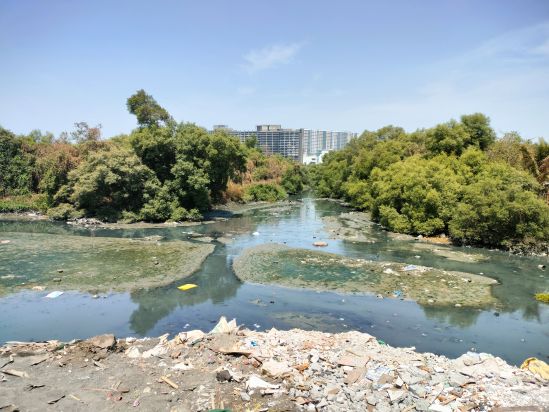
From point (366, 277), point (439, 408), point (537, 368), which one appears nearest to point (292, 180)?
point (366, 277)

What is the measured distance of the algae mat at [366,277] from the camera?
66.3 ft

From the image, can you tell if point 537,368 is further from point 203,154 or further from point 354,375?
point 203,154

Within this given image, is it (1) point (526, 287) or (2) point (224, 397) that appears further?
(1) point (526, 287)

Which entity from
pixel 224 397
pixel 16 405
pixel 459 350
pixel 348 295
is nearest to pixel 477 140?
pixel 348 295

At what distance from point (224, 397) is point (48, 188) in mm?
38805

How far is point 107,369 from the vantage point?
11508mm

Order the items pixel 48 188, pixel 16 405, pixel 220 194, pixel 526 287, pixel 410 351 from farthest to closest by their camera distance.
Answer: pixel 220 194
pixel 48 188
pixel 526 287
pixel 410 351
pixel 16 405

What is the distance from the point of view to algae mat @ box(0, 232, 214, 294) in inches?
823

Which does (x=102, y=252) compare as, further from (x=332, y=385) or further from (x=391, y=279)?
(x=332, y=385)

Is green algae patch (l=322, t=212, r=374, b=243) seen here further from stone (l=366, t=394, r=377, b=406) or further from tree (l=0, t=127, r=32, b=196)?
tree (l=0, t=127, r=32, b=196)

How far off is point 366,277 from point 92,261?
618 inches

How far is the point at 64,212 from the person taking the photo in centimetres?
4028

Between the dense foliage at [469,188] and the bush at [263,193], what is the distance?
17.3 m

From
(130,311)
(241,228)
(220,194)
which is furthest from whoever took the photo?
(220,194)
